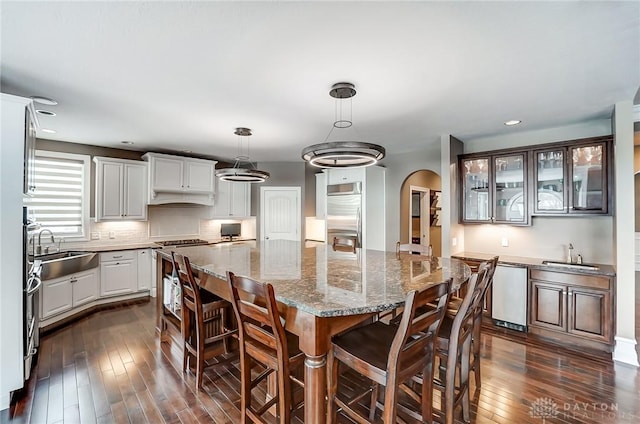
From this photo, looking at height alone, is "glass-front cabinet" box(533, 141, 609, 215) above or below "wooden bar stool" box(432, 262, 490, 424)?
above

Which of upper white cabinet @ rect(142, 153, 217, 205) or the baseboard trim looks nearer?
the baseboard trim

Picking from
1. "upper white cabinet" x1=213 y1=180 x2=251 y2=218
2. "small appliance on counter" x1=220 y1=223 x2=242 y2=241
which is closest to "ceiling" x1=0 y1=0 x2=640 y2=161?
"upper white cabinet" x1=213 y1=180 x2=251 y2=218

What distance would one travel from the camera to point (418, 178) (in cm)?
570

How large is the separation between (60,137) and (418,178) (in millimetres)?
5859

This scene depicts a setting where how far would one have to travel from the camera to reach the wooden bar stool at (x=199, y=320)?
227cm

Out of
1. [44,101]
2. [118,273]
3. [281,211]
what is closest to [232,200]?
[281,211]

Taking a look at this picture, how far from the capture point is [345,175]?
5.46 metres

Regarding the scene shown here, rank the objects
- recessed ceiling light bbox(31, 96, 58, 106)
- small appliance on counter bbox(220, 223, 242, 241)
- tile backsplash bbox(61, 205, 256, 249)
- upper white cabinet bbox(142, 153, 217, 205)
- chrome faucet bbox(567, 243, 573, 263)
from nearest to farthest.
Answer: recessed ceiling light bbox(31, 96, 58, 106)
chrome faucet bbox(567, 243, 573, 263)
tile backsplash bbox(61, 205, 256, 249)
upper white cabinet bbox(142, 153, 217, 205)
small appliance on counter bbox(220, 223, 242, 241)

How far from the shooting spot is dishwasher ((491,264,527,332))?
3.41 metres

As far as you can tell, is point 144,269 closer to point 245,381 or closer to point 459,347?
point 245,381

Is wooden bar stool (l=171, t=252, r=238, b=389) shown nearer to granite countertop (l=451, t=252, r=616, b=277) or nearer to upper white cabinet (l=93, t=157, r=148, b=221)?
upper white cabinet (l=93, t=157, r=148, b=221)

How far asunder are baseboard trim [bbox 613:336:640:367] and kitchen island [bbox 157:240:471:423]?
1.89 meters

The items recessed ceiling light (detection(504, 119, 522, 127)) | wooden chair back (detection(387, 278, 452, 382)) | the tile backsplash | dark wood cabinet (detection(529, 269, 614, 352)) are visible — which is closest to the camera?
wooden chair back (detection(387, 278, 452, 382))

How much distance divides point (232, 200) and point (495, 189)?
15.3ft
